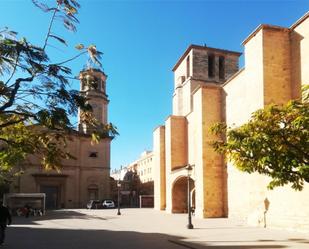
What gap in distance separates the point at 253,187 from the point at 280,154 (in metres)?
14.6

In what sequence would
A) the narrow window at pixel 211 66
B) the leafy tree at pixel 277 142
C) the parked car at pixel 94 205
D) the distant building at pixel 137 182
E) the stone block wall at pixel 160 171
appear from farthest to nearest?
the distant building at pixel 137 182
the parked car at pixel 94 205
the narrow window at pixel 211 66
the stone block wall at pixel 160 171
the leafy tree at pixel 277 142

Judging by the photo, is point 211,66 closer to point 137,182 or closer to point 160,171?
point 160,171

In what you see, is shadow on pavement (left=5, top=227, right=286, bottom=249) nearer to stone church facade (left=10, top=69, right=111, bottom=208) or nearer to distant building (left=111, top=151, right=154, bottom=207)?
stone church facade (left=10, top=69, right=111, bottom=208)

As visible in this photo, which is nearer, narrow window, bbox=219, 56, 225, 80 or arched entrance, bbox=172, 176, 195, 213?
arched entrance, bbox=172, 176, 195, 213

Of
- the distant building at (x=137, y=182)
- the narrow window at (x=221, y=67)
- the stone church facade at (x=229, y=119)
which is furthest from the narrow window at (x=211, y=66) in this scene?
the distant building at (x=137, y=182)

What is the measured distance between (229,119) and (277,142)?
2355cm

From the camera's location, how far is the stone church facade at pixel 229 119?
24.0m

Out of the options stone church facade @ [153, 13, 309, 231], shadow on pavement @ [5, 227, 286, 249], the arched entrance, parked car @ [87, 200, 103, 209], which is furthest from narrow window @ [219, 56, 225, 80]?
shadow on pavement @ [5, 227, 286, 249]

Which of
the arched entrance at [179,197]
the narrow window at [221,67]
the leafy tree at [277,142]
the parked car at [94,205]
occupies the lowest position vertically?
the parked car at [94,205]

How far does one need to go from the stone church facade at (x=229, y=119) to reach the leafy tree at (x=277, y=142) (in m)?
3.46

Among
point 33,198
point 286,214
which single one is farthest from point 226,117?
point 33,198

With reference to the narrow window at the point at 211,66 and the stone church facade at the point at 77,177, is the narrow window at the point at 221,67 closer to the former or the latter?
the narrow window at the point at 211,66

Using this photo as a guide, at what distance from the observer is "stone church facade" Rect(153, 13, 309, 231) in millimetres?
23953

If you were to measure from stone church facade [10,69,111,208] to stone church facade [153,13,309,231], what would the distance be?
15.3 metres
